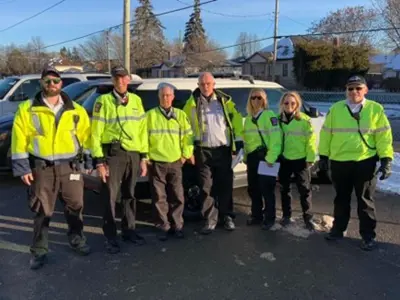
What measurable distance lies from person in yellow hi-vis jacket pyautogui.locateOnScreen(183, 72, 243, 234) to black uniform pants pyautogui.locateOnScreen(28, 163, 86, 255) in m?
1.40

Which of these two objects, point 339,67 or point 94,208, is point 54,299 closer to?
point 94,208

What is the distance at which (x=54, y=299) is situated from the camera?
144 inches

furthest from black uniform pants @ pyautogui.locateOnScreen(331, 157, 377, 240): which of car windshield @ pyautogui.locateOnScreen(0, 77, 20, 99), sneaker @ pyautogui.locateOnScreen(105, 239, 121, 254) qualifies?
car windshield @ pyautogui.locateOnScreen(0, 77, 20, 99)

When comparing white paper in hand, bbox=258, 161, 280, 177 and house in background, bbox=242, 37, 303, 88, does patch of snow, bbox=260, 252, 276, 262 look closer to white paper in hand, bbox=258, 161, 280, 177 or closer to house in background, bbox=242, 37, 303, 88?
white paper in hand, bbox=258, 161, 280, 177

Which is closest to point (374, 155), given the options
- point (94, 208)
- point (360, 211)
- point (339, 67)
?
point (360, 211)

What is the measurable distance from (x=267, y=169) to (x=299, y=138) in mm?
510

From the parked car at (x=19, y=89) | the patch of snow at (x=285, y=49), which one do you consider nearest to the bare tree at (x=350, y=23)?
the patch of snow at (x=285, y=49)

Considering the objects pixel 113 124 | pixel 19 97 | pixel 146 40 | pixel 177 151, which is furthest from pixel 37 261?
pixel 146 40

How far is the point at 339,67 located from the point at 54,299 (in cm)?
3262

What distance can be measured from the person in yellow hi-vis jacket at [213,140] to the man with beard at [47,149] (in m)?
1.26

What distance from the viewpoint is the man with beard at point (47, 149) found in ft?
13.7

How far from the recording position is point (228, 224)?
530cm

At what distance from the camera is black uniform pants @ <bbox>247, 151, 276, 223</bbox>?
521 centimetres

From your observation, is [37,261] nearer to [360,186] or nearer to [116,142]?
[116,142]
